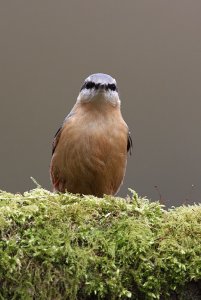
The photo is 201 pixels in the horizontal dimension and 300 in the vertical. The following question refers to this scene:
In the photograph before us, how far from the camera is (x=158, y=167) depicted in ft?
16.6

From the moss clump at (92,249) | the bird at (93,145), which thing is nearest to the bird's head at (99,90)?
the bird at (93,145)

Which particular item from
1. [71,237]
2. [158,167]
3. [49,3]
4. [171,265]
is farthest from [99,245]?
[158,167]

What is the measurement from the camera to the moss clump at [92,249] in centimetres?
181

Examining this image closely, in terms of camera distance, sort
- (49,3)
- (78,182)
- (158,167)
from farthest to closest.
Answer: (158,167) → (49,3) → (78,182)

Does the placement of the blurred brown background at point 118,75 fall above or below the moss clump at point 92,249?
above

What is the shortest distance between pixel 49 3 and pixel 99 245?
110 inches

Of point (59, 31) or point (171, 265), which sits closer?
point (171, 265)

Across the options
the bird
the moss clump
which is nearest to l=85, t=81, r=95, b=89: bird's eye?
the bird

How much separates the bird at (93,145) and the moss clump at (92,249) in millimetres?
1051

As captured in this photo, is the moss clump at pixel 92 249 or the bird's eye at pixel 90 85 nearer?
the moss clump at pixel 92 249

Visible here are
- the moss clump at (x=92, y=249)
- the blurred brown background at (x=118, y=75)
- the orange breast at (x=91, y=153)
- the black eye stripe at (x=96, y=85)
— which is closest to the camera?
the moss clump at (x=92, y=249)

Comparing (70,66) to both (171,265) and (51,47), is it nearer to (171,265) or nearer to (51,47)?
(51,47)

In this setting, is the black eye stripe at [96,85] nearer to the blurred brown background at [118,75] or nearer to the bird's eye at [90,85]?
the bird's eye at [90,85]

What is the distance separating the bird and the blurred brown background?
128 centimetres
